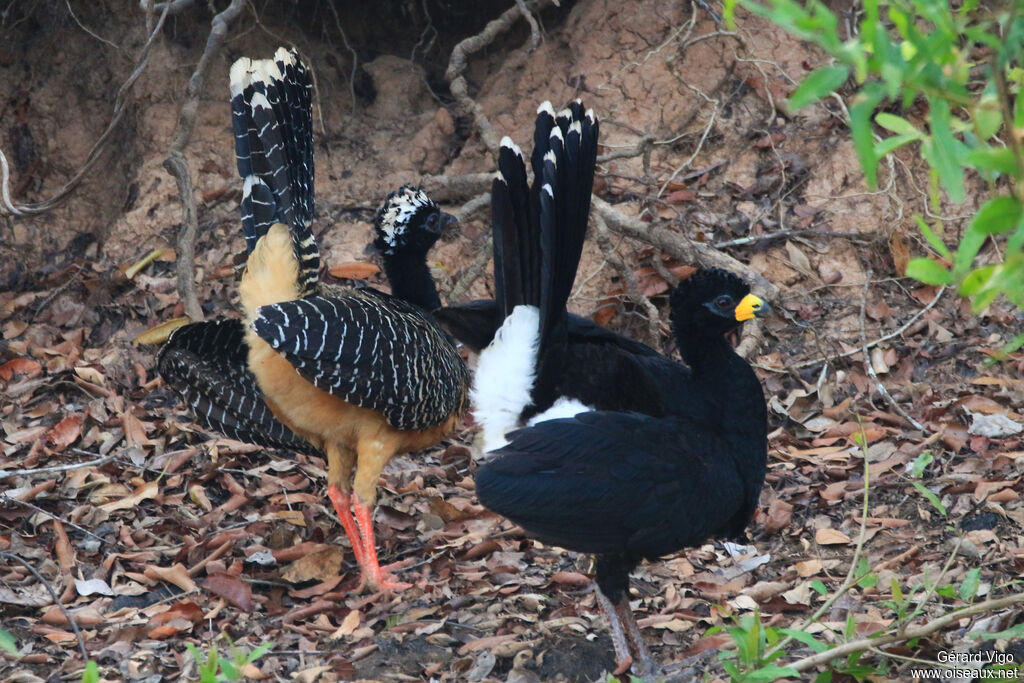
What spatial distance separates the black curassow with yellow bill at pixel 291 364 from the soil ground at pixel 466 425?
0.42 meters

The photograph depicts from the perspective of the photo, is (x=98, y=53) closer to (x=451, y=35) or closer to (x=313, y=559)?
(x=451, y=35)

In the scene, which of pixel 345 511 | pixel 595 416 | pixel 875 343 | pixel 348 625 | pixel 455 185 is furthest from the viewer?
pixel 455 185

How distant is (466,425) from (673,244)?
4.77ft

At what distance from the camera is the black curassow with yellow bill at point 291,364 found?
161 inches

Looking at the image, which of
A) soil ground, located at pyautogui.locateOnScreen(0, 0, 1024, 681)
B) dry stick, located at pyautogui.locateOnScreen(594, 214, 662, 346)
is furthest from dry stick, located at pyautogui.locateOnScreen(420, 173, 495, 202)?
dry stick, located at pyautogui.locateOnScreen(594, 214, 662, 346)

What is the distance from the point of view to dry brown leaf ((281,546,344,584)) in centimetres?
423

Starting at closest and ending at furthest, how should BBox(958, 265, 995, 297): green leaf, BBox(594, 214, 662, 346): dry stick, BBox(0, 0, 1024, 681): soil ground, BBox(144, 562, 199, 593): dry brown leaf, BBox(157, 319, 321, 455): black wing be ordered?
1. BBox(958, 265, 995, 297): green leaf
2. BBox(0, 0, 1024, 681): soil ground
3. BBox(144, 562, 199, 593): dry brown leaf
4. BBox(157, 319, 321, 455): black wing
5. BBox(594, 214, 662, 346): dry stick

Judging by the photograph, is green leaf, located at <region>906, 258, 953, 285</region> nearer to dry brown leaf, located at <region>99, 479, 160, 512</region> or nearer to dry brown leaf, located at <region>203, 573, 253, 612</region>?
dry brown leaf, located at <region>203, 573, 253, 612</region>

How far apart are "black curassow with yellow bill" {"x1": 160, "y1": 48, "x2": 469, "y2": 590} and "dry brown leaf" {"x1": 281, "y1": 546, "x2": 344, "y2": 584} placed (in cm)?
10

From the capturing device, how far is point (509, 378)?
370cm

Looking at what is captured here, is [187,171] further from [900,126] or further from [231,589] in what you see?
[900,126]

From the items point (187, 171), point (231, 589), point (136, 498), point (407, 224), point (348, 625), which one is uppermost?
point (187, 171)

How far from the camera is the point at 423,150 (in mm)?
6285

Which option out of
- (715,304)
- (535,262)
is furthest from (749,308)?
(535,262)
